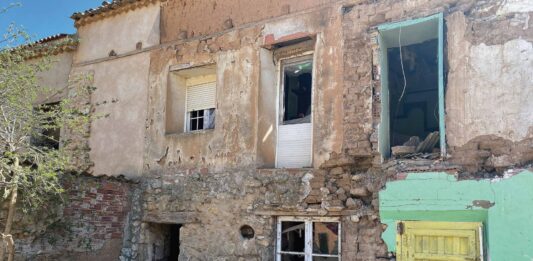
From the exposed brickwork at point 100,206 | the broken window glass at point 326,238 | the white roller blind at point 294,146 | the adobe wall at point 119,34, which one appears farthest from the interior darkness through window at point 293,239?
the adobe wall at point 119,34

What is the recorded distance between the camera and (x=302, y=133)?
9375 millimetres

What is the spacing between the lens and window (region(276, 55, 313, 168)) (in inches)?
368

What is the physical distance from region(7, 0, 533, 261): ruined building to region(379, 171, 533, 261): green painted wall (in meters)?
0.02

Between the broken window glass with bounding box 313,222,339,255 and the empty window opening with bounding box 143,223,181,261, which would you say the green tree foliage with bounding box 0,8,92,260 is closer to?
the empty window opening with bounding box 143,223,181,261

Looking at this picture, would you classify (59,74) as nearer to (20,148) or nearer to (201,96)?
(201,96)

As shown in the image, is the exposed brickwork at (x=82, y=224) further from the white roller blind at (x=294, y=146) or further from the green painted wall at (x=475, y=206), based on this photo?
the green painted wall at (x=475, y=206)

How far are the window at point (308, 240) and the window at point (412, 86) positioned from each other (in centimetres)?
153

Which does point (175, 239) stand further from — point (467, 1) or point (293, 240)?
point (467, 1)

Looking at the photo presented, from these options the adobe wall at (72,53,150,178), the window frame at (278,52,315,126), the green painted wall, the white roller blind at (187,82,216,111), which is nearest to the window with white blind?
the white roller blind at (187,82,216,111)

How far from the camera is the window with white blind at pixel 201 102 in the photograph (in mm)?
10734

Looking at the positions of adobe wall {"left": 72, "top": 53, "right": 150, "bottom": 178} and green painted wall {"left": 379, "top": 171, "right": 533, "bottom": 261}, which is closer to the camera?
green painted wall {"left": 379, "top": 171, "right": 533, "bottom": 261}

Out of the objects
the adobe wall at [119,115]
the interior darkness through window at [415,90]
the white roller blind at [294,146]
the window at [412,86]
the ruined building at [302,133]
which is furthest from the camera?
the adobe wall at [119,115]

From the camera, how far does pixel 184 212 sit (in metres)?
10.0

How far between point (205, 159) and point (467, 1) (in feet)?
17.2
